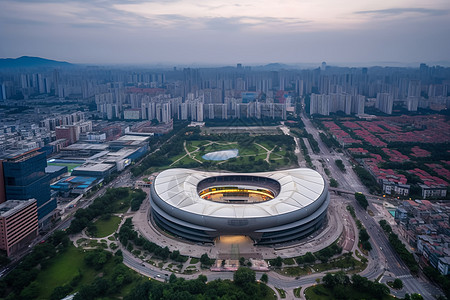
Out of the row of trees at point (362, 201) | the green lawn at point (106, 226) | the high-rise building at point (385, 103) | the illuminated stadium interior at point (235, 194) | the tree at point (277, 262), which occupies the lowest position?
the green lawn at point (106, 226)

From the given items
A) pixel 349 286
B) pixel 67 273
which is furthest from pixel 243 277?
pixel 67 273

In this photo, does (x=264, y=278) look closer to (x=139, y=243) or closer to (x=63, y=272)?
(x=139, y=243)

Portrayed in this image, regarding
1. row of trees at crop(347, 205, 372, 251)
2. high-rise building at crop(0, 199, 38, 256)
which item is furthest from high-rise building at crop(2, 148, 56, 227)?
row of trees at crop(347, 205, 372, 251)

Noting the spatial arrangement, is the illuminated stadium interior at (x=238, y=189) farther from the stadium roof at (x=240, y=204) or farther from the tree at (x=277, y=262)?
the tree at (x=277, y=262)

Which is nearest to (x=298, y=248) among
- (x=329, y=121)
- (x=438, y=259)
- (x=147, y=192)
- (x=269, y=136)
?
(x=438, y=259)

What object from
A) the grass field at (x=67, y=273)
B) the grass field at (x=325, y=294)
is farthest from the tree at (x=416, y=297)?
the grass field at (x=67, y=273)

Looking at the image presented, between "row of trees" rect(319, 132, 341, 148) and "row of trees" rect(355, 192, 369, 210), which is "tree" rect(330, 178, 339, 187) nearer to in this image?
"row of trees" rect(355, 192, 369, 210)
